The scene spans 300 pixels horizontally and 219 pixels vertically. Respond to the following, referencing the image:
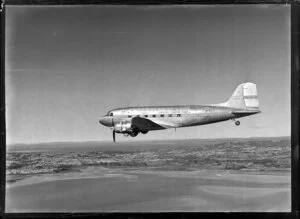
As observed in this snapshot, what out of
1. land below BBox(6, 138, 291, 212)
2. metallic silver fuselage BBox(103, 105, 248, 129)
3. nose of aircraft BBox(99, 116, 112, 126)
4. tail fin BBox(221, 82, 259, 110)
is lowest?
land below BBox(6, 138, 291, 212)

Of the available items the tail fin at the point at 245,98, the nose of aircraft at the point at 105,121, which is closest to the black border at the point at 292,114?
the tail fin at the point at 245,98

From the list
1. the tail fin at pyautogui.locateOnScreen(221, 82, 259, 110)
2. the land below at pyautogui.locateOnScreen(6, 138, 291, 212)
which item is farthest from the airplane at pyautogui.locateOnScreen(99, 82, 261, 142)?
the land below at pyautogui.locateOnScreen(6, 138, 291, 212)

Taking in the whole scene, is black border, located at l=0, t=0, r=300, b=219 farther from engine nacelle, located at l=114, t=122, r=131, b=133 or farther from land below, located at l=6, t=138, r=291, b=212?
engine nacelle, located at l=114, t=122, r=131, b=133

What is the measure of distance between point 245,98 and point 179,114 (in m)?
1.26

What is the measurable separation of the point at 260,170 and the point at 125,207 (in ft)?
8.24

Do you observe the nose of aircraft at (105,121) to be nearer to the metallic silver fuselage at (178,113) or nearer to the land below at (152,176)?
the metallic silver fuselage at (178,113)

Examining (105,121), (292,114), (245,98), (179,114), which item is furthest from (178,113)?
(292,114)

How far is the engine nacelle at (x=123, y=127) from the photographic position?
230 inches

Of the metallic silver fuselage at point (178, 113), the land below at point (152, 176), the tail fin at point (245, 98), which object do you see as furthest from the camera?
the metallic silver fuselage at point (178, 113)

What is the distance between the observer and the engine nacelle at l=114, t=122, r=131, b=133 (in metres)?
5.84

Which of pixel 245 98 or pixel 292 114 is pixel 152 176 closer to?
pixel 245 98

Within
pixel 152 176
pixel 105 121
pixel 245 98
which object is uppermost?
pixel 245 98

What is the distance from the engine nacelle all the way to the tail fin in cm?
194

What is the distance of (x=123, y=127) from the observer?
5.95 metres
